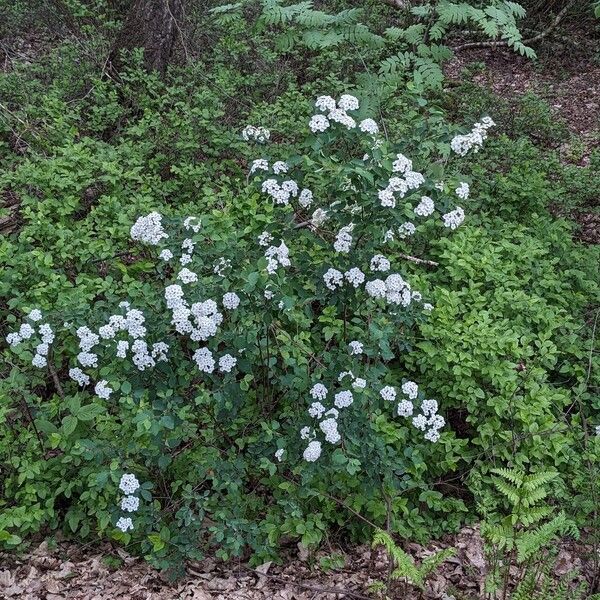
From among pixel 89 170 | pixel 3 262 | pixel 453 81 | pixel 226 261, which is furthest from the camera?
pixel 453 81

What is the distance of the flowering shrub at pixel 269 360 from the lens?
306cm

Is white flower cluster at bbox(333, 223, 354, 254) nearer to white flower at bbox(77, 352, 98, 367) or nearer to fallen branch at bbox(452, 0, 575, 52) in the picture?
white flower at bbox(77, 352, 98, 367)

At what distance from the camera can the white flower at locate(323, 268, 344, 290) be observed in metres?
3.27

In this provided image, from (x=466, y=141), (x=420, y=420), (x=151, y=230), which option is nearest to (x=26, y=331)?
(x=151, y=230)

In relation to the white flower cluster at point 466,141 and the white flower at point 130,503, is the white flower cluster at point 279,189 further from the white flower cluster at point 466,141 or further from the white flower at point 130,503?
the white flower at point 130,503

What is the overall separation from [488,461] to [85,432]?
2.33 metres

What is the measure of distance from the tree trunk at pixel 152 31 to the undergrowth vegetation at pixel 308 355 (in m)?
2.07

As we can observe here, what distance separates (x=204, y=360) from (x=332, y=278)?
77 cm

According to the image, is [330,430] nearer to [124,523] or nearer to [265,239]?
[265,239]

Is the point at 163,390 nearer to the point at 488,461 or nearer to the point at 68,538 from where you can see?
the point at 68,538

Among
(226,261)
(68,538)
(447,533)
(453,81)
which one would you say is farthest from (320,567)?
(453,81)

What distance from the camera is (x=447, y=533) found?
12.4 ft

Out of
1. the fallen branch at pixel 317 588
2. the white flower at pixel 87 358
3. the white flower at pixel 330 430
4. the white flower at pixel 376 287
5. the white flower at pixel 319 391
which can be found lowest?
the fallen branch at pixel 317 588

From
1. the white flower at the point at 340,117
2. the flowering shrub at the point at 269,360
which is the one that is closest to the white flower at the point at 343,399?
the flowering shrub at the point at 269,360
